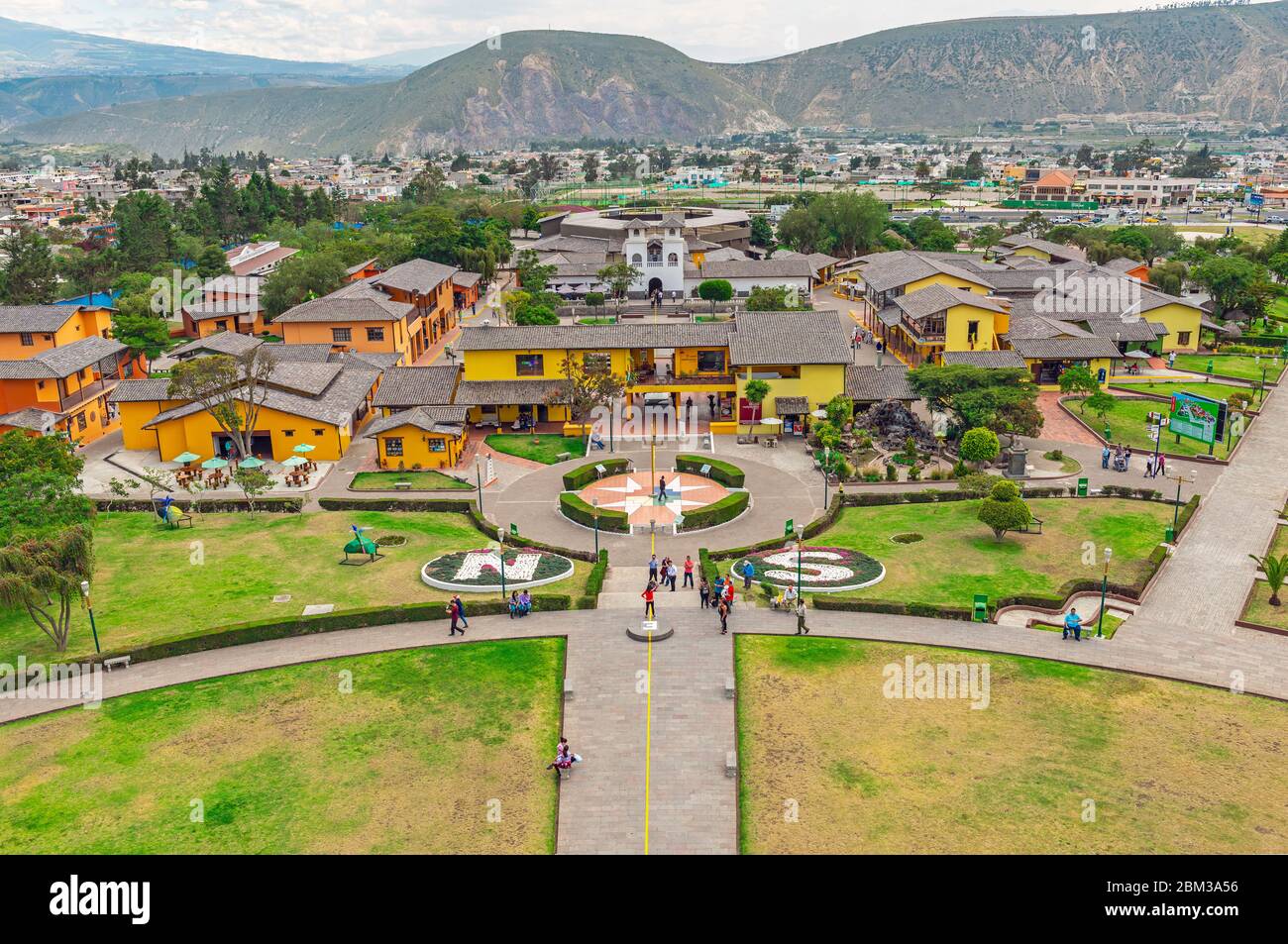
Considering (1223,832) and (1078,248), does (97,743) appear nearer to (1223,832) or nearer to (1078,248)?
(1223,832)

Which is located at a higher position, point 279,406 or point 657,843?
point 279,406

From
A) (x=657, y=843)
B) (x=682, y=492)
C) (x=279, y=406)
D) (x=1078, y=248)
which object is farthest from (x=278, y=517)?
(x=1078, y=248)

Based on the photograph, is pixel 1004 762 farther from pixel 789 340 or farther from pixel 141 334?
pixel 141 334

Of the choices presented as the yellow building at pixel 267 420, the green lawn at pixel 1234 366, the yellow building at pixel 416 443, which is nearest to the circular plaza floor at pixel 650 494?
the yellow building at pixel 416 443

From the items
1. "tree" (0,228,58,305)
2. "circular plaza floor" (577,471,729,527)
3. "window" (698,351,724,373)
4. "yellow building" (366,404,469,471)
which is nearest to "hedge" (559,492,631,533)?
"circular plaza floor" (577,471,729,527)

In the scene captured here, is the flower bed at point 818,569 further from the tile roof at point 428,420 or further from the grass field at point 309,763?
the tile roof at point 428,420

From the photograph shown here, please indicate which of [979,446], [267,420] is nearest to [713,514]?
[979,446]
